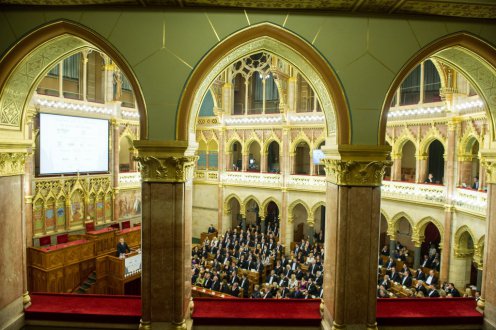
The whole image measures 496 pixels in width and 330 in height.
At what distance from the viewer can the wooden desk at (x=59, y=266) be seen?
36.4ft

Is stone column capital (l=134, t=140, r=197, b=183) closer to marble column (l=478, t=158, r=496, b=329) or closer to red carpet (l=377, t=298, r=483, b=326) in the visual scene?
red carpet (l=377, t=298, r=483, b=326)

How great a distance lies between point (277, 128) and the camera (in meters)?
18.7

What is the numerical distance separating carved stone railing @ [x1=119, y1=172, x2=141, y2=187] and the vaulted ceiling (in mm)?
13606

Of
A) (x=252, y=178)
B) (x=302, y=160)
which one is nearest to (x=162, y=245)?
(x=252, y=178)

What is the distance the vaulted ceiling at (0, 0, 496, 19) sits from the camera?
435 cm

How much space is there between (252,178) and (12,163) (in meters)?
14.5

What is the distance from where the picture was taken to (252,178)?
754 inches

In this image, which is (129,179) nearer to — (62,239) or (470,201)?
(62,239)

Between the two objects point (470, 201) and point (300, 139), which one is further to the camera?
point (300, 139)

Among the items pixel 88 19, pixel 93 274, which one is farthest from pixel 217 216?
pixel 88 19

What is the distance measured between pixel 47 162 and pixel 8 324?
10.4 meters

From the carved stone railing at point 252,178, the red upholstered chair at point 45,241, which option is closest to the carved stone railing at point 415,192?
the carved stone railing at point 252,178

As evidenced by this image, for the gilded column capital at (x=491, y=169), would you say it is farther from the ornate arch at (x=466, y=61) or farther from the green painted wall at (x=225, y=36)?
the green painted wall at (x=225, y=36)

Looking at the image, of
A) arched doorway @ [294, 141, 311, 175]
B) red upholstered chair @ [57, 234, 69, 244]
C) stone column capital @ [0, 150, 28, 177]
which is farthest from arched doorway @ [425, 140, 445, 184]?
stone column capital @ [0, 150, 28, 177]
